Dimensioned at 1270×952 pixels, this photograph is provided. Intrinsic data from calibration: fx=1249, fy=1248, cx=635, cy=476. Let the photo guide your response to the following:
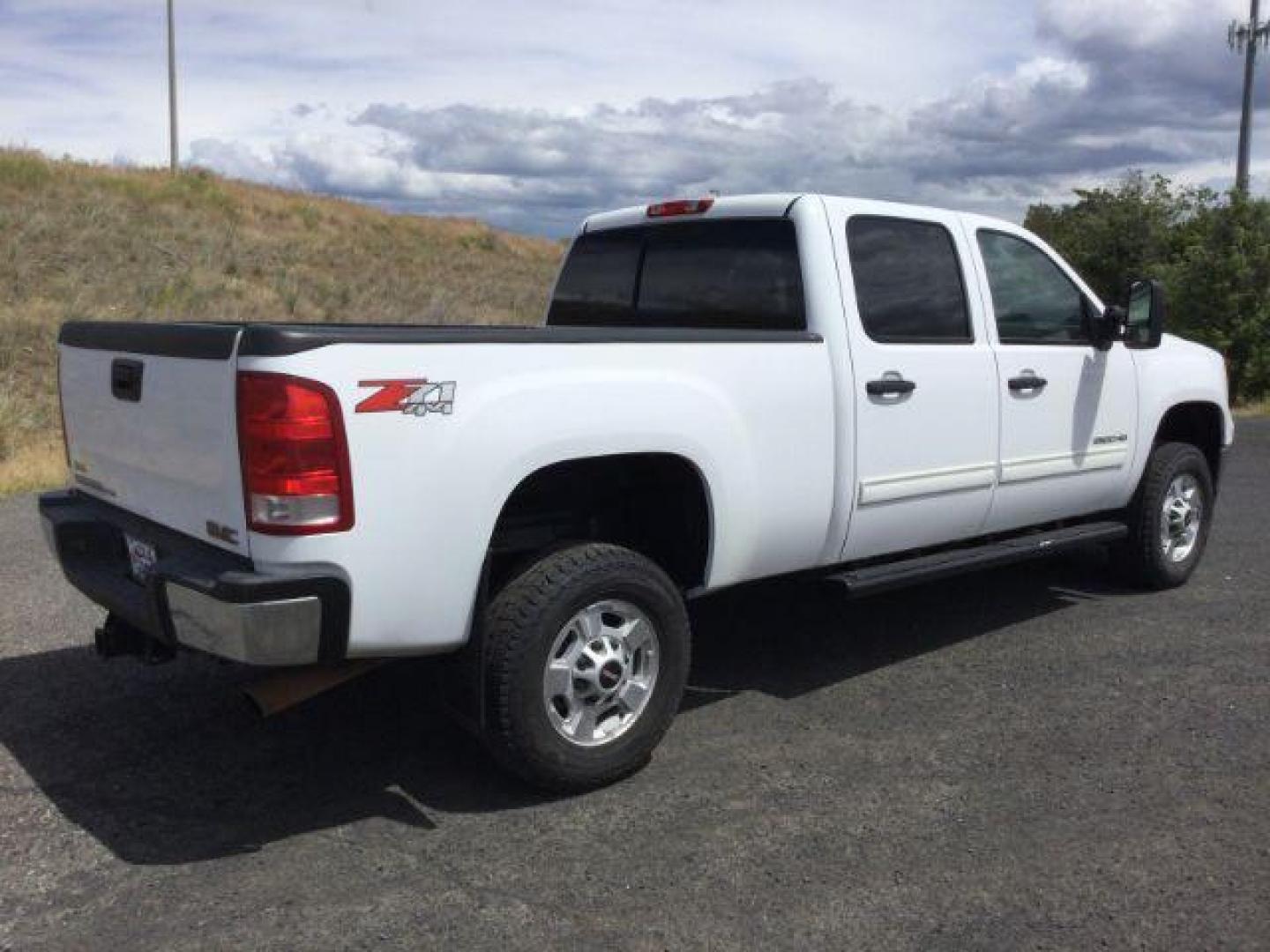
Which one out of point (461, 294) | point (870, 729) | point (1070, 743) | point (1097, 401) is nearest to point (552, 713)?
point (870, 729)

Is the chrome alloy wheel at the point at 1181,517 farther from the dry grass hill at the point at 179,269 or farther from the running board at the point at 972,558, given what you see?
the dry grass hill at the point at 179,269

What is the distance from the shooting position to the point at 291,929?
324 cm

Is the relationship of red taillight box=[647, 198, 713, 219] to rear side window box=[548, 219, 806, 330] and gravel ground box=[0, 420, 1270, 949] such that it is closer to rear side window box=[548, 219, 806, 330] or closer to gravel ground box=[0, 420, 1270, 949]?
rear side window box=[548, 219, 806, 330]

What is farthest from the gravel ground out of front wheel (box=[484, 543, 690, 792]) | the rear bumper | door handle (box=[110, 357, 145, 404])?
door handle (box=[110, 357, 145, 404])

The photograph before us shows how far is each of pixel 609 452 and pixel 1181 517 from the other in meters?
4.13

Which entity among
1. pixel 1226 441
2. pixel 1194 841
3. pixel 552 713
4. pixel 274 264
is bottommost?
pixel 1194 841

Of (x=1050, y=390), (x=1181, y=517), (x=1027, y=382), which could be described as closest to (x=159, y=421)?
(x=1027, y=382)

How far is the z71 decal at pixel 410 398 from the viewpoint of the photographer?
3.41 m

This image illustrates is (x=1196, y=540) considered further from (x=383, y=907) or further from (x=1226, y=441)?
(x=383, y=907)

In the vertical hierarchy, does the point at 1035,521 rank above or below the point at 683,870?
above

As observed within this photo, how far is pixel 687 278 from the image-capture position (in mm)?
5324

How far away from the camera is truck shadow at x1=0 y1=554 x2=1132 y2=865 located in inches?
155

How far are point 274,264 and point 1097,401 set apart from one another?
21.7m

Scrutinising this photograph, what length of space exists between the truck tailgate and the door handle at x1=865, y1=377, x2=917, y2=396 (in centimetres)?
241
